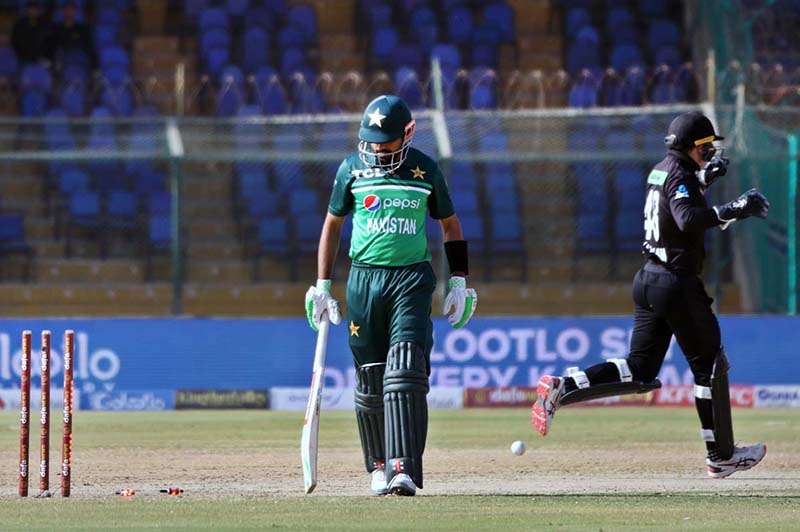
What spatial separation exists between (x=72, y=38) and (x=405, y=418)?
1781 cm

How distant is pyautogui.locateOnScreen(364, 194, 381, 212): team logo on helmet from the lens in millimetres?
8703

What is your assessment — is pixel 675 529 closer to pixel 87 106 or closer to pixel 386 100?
pixel 386 100

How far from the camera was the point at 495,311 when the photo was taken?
20984 millimetres

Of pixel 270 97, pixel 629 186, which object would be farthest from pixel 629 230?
pixel 270 97

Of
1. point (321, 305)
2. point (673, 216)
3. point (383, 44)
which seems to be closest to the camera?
point (321, 305)

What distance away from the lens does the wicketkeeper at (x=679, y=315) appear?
9.51m

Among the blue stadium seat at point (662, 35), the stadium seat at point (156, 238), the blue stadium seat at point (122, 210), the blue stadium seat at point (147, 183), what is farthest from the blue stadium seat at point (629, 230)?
the blue stadium seat at point (122, 210)

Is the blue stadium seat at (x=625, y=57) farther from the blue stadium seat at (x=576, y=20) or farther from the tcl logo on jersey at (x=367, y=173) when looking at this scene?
the tcl logo on jersey at (x=367, y=173)

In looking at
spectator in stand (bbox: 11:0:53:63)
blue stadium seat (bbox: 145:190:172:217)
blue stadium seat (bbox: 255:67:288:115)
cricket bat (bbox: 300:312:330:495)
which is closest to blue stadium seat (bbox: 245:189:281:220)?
blue stadium seat (bbox: 145:190:172:217)

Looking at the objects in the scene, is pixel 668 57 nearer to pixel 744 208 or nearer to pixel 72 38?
pixel 72 38

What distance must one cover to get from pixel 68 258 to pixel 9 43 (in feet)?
20.3

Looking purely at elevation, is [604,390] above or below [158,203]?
below

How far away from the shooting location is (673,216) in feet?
30.8

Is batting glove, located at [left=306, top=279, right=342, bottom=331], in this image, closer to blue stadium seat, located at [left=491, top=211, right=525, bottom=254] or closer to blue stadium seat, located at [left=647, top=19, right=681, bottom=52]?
blue stadium seat, located at [left=491, top=211, right=525, bottom=254]
